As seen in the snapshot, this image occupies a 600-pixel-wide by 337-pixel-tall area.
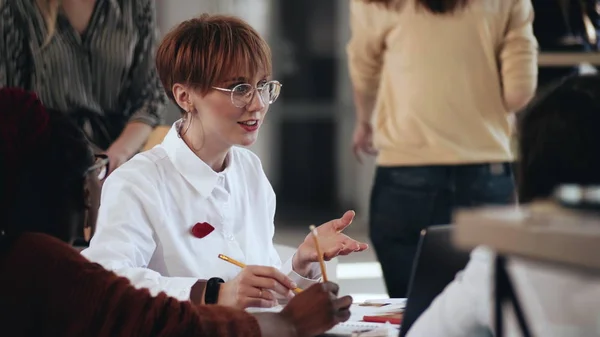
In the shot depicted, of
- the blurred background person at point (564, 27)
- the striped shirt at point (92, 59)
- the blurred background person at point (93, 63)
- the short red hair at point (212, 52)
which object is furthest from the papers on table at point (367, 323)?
the blurred background person at point (564, 27)

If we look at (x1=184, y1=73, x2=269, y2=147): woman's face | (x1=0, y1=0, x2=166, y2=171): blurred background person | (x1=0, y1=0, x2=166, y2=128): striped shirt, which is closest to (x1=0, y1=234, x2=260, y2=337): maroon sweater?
(x1=184, y1=73, x2=269, y2=147): woman's face

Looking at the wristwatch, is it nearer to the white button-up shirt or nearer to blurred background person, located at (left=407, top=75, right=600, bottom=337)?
the white button-up shirt

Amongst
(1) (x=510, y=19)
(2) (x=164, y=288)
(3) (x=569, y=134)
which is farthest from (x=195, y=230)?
(1) (x=510, y=19)

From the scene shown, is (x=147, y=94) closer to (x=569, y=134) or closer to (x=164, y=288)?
(x=164, y=288)

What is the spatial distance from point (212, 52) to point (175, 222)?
37 centimetres

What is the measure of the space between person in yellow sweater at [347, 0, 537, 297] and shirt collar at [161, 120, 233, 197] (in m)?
0.76

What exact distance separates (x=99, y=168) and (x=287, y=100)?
5.03m

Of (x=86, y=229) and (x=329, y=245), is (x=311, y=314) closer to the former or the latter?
Answer: (x=329, y=245)

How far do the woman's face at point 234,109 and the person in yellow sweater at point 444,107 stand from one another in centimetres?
70

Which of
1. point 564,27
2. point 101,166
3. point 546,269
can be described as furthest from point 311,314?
point 564,27

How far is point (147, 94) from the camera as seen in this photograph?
278cm

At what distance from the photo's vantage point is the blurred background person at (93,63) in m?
2.63

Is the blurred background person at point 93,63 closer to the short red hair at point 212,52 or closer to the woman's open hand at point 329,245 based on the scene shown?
the short red hair at point 212,52

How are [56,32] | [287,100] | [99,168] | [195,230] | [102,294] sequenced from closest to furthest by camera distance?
[102,294] < [195,230] < [99,168] < [56,32] < [287,100]
